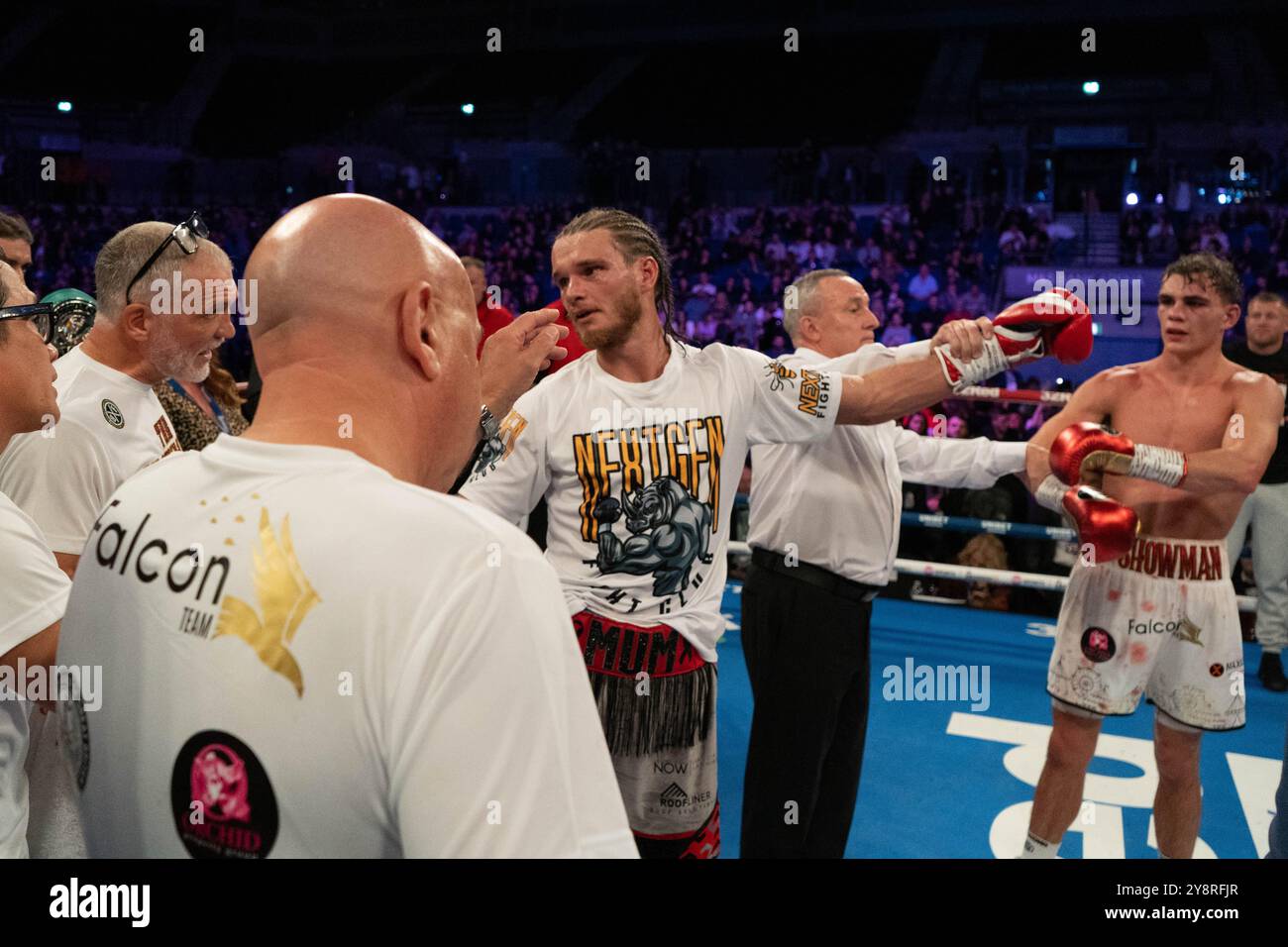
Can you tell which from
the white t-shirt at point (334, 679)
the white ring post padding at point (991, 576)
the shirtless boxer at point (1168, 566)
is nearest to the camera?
the white t-shirt at point (334, 679)

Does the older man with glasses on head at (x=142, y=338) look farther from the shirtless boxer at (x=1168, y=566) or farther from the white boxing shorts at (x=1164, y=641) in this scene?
the white boxing shorts at (x=1164, y=641)

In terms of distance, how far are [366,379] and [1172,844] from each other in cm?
277

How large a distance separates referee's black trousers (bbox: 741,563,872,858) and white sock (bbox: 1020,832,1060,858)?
567 mm

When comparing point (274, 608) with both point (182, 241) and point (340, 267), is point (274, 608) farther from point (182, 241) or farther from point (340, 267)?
Result: point (182, 241)

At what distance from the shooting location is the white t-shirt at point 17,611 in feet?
4.27

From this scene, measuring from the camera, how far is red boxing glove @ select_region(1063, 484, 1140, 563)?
2.73 metres

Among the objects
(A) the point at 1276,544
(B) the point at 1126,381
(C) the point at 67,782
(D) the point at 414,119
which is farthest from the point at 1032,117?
(C) the point at 67,782

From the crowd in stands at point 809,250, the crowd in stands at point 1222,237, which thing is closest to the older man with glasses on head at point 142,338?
the crowd in stands at point 809,250

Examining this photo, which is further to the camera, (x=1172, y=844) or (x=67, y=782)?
(x=1172, y=844)

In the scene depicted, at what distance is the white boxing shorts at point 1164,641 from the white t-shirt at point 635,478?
1.25 m

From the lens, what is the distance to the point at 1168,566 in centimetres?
292

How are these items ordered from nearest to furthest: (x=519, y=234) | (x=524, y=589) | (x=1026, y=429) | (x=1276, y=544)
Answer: (x=524, y=589) → (x=1276, y=544) → (x=1026, y=429) → (x=519, y=234)
